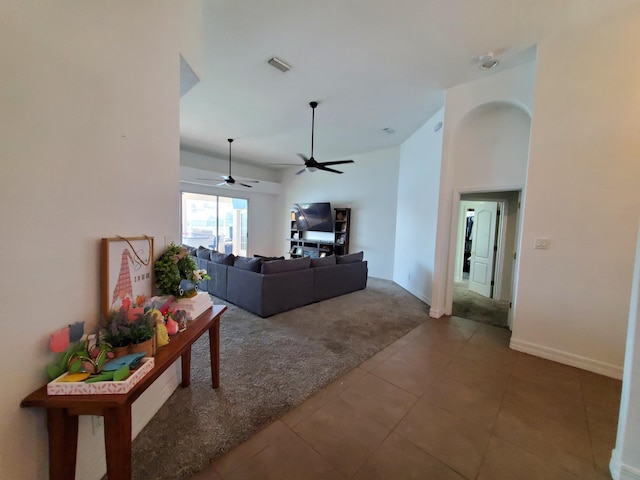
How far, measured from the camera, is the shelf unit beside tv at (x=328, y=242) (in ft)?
23.6

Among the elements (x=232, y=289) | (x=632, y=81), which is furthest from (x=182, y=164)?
(x=632, y=81)

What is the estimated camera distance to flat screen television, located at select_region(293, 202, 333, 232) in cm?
739

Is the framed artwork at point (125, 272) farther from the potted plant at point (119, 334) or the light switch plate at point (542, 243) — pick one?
the light switch plate at point (542, 243)

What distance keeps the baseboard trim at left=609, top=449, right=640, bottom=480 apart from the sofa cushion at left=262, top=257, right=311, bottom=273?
345 centimetres

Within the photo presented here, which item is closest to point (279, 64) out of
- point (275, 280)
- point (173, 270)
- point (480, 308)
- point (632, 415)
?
point (173, 270)

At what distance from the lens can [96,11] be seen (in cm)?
119

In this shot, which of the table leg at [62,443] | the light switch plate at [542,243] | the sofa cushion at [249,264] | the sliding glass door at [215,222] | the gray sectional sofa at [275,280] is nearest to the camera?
the table leg at [62,443]

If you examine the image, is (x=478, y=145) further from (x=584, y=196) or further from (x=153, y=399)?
(x=153, y=399)

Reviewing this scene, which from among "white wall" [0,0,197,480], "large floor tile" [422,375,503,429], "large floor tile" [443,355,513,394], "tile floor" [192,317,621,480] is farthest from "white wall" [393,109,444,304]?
"white wall" [0,0,197,480]

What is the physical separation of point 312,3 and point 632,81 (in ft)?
9.87

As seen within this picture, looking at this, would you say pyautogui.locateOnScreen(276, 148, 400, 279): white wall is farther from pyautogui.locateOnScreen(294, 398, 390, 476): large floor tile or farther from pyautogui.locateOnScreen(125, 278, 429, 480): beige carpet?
pyautogui.locateOnScreen(294, 398, 390, 476): large floor tile

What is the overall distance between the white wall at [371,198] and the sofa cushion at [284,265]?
9.51 feet

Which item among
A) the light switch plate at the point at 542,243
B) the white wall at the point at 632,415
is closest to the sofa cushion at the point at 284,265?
the light switch plate at the point at 542,243

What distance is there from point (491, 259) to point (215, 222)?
7.27 m
